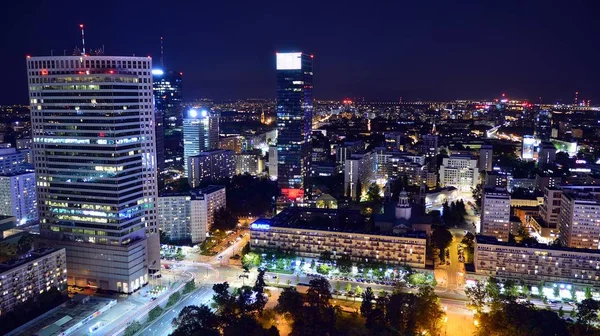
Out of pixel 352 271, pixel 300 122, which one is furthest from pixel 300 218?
pixel 300 122

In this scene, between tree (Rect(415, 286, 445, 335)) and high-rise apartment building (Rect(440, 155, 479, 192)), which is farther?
high-rise apartment building (Rect(440, 155, 479, 192))

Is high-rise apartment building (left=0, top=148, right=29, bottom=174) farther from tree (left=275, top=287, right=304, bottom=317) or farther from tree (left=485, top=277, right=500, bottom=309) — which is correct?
tree (left=485, top=277, right=500, bottom=309)

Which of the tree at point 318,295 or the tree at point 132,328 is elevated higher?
the tree at point 318,295

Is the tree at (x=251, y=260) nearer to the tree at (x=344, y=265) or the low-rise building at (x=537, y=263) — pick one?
the tree at (x=344, y=265)

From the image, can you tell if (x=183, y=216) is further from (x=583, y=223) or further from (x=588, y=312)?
(x=583, y=223)

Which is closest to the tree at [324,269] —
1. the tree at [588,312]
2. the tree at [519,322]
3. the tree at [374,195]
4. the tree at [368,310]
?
the tree at [368,310]

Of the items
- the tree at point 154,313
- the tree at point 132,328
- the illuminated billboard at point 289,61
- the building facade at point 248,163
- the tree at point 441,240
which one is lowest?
the tree at point 132,328

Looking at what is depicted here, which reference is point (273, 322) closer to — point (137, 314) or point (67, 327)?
point (137, 314)

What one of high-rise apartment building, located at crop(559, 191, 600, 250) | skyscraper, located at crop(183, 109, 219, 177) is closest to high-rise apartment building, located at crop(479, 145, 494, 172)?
high-rise apartment building, located at crop(559, 191, 600, 250)
